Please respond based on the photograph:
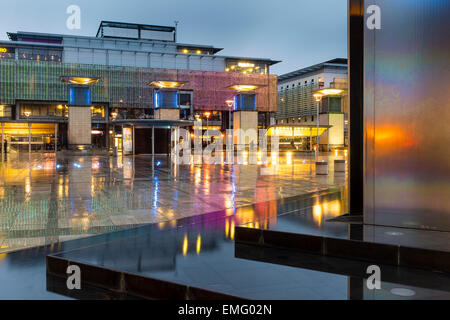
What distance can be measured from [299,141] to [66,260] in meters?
59.5

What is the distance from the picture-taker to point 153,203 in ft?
35.6

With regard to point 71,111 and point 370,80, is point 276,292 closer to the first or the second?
point 370,80

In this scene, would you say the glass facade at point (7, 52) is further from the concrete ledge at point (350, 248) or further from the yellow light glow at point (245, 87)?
the concrete ledge at point (350, 248)

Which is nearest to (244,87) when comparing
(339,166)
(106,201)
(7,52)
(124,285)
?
(339,166)

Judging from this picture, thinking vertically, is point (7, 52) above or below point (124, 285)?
above

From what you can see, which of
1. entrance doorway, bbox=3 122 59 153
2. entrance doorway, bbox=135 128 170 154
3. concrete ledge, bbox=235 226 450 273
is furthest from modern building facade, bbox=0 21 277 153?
concrete ledge, bbox=235 226 450 273

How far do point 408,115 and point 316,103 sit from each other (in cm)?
6646

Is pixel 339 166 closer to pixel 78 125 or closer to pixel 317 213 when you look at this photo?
pixel 317 213

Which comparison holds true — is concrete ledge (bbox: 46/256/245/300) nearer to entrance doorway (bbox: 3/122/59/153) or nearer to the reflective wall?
the reflective wall

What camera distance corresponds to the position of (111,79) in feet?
221

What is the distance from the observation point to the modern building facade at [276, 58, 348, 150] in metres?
57.1

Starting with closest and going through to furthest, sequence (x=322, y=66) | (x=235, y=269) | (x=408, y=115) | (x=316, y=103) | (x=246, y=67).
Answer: (x=235, y=269) → (x=408, y=115) → (x=316, y=103) → (x=322, y=66) → (x=246, y=67)

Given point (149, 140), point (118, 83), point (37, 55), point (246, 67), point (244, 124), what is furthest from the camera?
point (246, 67)

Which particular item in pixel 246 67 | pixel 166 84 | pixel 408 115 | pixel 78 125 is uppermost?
pixel 246 67
